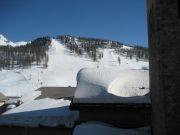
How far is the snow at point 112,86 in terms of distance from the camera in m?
14.5

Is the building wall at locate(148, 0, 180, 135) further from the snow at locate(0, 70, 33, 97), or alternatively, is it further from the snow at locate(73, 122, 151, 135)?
the snow at locate(0, 70, 33, 97)

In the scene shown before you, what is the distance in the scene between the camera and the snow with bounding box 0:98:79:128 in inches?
669

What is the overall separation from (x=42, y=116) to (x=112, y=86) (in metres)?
3.86

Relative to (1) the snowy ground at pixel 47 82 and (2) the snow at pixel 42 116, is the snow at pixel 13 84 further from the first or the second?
(2) the snow at pixel 42 116

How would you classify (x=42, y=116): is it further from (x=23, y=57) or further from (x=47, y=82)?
(x=23, y=57)

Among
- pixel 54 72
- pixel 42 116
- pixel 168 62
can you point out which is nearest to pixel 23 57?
pixel 54 72

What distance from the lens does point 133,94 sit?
15.2 metres

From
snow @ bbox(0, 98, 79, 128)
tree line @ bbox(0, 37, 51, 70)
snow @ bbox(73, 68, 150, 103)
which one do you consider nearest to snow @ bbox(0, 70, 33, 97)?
tree line @ bbox(0, 37, 51, 70)

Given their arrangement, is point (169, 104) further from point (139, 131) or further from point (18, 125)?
point (18, 125)

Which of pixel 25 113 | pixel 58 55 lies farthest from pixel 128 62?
pixel 25 113

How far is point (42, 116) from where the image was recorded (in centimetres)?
1744

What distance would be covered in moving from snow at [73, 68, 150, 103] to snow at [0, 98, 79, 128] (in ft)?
5.95

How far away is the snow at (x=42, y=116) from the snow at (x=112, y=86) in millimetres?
1812

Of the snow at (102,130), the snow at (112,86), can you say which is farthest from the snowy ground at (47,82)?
the snow at (102,130)
